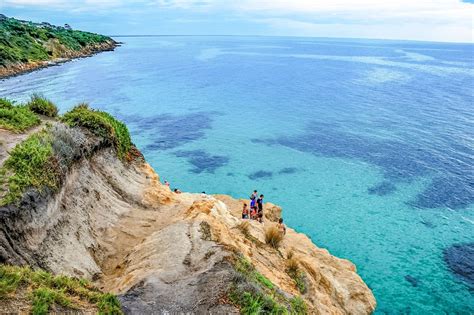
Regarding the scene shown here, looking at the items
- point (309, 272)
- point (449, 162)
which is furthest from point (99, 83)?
point (309, 272)

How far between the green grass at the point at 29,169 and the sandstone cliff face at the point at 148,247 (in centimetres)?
40

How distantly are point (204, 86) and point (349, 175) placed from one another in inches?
2264

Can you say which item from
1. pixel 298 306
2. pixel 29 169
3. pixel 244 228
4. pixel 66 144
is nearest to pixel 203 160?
pixel 244 228

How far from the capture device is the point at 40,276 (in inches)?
384

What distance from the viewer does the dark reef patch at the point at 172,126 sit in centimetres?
4855

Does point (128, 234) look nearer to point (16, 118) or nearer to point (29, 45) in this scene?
point (16, 118)

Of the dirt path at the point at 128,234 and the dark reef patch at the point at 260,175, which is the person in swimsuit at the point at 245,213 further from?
the dark reef patch at the point at 260,175

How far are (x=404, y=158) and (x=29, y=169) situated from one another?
40.5m

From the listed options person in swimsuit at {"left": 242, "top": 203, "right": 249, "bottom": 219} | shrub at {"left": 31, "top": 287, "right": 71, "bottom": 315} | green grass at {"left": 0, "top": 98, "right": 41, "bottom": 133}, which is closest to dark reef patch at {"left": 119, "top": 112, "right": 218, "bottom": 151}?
person in swimsuit at {"left": 242, "top": 203, "right": 249, "bottom": 219}

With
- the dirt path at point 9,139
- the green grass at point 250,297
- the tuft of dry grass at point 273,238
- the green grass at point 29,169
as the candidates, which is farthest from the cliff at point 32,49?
the green grass at point 250,297

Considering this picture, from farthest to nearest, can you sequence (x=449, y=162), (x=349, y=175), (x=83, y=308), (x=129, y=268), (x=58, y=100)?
1. (x=58, y=100)
2. (x=449, y=162)
3. (x=349, y=175)
4. (x=129, y=268)
5. (x=83, y=308)

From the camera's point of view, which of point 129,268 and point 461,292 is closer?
point 129,268

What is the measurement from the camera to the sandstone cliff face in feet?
37.2

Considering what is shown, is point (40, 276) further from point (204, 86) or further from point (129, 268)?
point (204, 86)
